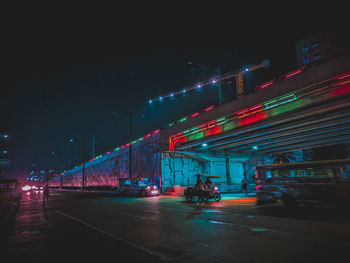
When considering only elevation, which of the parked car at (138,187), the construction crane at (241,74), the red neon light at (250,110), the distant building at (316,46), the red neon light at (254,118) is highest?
the distant building at (316,46)

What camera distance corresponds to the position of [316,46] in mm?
84625

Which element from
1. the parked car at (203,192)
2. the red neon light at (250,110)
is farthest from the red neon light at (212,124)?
the parked car at (203,192)

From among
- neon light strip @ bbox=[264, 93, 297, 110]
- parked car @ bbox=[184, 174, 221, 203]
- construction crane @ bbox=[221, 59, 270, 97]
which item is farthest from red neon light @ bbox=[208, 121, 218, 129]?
construction crane @ bbox=[221, 59, 270, 97]

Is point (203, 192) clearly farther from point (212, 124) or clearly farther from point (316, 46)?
point (316, 46)

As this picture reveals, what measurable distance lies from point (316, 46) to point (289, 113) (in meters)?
80.9

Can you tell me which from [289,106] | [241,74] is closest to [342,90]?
[289,106]

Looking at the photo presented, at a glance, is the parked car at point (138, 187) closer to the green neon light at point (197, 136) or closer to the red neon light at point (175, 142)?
the red neon light at point (175, 142)

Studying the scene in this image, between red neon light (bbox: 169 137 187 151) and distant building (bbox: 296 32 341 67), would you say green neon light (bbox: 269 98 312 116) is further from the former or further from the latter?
distant building (bbox: 296 32 341 67)

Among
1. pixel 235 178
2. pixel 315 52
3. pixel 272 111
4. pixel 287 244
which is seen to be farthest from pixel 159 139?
pixel 315 52

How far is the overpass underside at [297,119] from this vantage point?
1694cm

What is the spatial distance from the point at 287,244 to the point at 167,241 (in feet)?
10.1

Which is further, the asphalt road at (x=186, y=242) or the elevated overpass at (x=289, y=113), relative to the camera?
the elevated overpass at (x=289, y=113)

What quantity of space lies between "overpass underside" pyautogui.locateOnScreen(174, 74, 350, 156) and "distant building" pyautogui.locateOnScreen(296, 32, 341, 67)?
64.5 m

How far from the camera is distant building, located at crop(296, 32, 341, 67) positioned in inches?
3231
